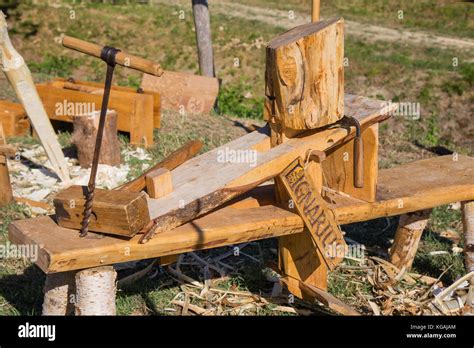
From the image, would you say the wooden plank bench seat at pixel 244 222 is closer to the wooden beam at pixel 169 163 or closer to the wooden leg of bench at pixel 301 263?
the wooden leg of bench at pixel 301 263

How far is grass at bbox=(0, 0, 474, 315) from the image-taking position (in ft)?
19.8

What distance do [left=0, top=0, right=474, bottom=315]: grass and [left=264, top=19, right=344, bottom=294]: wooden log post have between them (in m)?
1.44

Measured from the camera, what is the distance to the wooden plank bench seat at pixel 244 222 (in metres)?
4.20

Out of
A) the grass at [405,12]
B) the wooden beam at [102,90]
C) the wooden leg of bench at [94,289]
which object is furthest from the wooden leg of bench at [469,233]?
the grass at [405,12]

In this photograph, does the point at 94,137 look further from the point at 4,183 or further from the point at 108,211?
the point at 108,211

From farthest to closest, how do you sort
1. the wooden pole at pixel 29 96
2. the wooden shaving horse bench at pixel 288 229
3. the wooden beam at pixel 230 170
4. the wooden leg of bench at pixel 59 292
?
the wooden pole at pixel 29 96
the wooden leg of bench at pixel 59 292
the wooden beam at pixel 230 170
the wooden shaving horse bench at pixel 288 229

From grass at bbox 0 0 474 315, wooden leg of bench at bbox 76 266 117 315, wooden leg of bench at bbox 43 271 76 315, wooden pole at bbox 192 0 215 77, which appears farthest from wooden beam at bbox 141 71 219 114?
wooden leg of bench at bbox 76 266 117 315

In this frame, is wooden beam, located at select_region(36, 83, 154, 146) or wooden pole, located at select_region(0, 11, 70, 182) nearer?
wooden pole, located at select_region(0, 11, 70, 182)

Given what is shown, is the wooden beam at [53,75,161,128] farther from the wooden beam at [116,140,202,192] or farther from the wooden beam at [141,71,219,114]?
the wooden beam at [116,140,202,192]

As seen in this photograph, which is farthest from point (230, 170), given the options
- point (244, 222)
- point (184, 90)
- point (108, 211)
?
point (184, 90)

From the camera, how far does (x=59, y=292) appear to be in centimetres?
465

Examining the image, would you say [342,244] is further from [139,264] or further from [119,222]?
[139,264]

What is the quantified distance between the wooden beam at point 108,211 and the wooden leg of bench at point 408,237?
251 centimetres

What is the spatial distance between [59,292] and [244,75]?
10.5m
